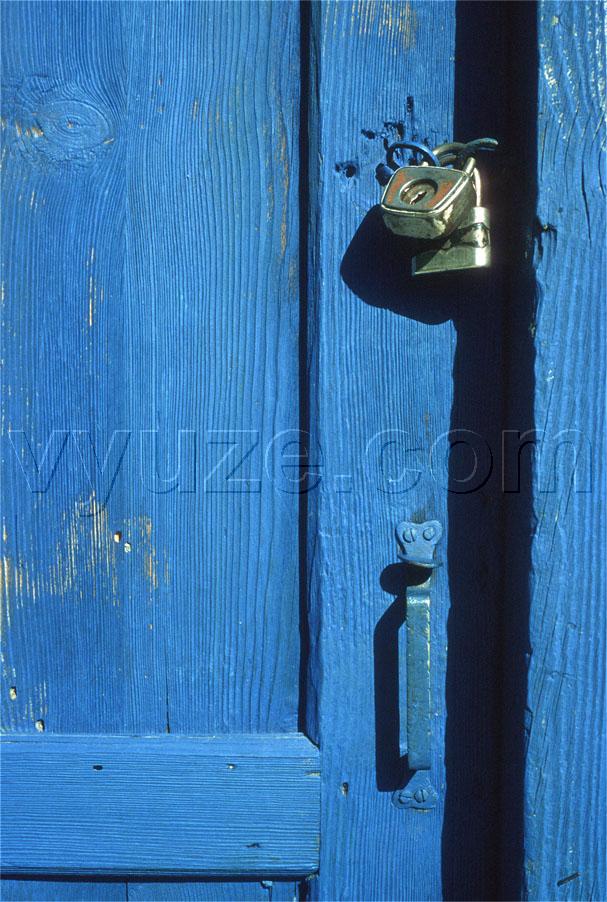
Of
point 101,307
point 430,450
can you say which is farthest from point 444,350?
point 101,307

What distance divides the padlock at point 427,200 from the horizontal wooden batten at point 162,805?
53cm

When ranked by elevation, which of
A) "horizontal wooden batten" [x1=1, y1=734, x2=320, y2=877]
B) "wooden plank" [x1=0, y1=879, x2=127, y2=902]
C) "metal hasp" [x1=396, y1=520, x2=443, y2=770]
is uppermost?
"metal hasp" [x1=396, y1=520, x2=443, y2=770]

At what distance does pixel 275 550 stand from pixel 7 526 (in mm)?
296

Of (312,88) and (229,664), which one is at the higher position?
(312,88)

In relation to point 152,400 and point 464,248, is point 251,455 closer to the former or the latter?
point 152,400

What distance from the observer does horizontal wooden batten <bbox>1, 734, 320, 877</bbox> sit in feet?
2.16

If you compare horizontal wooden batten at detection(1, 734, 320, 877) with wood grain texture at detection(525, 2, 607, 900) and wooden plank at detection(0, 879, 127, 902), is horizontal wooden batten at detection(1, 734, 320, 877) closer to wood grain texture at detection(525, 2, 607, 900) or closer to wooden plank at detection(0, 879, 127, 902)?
wooden plank at detection(0, 879, 127, 902)

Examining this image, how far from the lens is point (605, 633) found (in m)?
0.60

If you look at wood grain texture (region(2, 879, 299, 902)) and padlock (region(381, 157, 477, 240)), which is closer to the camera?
padlock (region(381, 157, 477, 240))

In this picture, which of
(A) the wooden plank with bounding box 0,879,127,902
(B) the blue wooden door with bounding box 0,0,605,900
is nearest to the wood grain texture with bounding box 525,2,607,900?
(B) the blue wooden door with bounding box 0,0,605,900

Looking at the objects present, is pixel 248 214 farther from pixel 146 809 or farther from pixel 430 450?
pixel 146 809

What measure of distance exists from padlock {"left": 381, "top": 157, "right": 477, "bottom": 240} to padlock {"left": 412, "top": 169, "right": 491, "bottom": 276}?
0.04 ft

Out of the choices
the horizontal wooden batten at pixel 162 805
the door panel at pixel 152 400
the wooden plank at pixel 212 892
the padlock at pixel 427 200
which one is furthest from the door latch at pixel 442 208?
the wooden plank at pixel 212 892

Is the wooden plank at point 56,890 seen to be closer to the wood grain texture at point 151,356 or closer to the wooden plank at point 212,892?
the wooden plank at point 212,892
